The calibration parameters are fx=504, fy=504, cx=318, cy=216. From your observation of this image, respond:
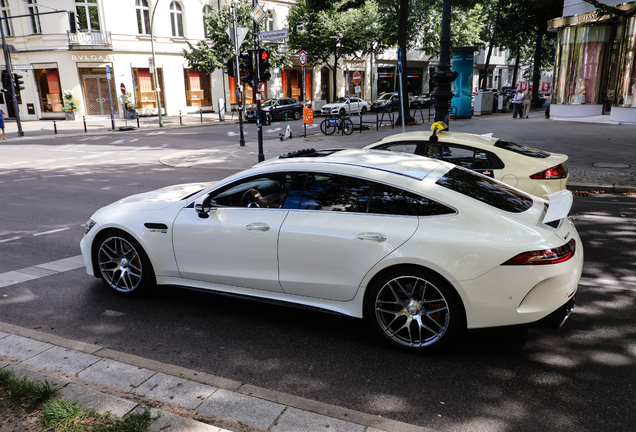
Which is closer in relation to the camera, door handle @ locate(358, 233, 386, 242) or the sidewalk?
the sidewalk

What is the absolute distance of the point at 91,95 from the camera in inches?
1497

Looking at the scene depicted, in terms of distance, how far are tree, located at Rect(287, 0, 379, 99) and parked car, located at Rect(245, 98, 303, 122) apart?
915cm

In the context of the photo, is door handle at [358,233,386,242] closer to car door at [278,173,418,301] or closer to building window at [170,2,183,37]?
car door at [278,173,418,301]

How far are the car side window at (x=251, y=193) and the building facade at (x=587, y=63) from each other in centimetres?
2320

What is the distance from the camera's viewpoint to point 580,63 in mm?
25391

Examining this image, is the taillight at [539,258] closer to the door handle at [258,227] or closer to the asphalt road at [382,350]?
the asphalt road at [382,350]

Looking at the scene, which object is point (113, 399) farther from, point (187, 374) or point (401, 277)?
point (401, 277)

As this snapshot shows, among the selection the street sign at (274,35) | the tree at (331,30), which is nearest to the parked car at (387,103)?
the tree at (331,30)

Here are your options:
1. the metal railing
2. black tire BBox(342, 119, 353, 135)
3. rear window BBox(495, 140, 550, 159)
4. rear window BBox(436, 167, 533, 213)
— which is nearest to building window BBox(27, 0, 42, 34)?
the metal railing

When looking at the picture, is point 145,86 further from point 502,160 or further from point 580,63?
point 502,160

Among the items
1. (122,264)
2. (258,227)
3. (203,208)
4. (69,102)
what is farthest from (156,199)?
(69,102)

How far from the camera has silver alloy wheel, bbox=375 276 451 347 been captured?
12.7 feet

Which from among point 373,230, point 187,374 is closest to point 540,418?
point 373,230

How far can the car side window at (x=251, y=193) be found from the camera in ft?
14.8
